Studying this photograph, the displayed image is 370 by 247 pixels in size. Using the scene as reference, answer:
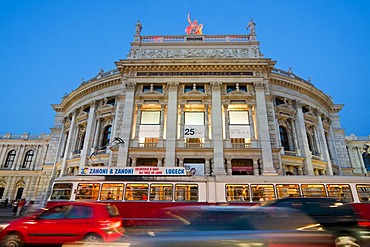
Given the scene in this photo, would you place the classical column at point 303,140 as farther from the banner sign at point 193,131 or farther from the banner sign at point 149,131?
the banner sign at point 149,131

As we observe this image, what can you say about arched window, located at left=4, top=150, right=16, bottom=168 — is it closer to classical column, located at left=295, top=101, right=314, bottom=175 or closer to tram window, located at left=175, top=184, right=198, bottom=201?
tram window, located at left=175, top=184, right=198, bottom=201

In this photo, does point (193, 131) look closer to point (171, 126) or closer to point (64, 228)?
point (171, 126)

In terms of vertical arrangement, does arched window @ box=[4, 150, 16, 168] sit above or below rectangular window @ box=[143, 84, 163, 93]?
below

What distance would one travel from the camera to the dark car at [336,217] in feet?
17.8

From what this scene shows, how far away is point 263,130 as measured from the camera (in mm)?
22469

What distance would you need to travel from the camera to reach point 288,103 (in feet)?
88.5

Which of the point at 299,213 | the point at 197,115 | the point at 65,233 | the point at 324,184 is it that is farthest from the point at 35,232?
the point at 197,115

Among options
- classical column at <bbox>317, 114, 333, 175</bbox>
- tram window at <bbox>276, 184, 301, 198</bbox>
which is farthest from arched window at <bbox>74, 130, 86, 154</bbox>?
classical column at <bbox>317, 114, 333, 175</bbox>

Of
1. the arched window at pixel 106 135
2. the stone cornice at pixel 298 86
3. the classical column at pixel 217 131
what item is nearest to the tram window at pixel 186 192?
the classical column at pixel 217 131

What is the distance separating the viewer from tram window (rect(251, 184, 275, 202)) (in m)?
12.8

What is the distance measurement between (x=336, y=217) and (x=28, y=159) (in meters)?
48.2

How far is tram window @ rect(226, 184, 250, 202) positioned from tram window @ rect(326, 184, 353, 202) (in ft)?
15.7

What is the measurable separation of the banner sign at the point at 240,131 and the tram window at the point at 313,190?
398 inches

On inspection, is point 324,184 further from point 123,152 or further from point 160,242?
point 123,152
